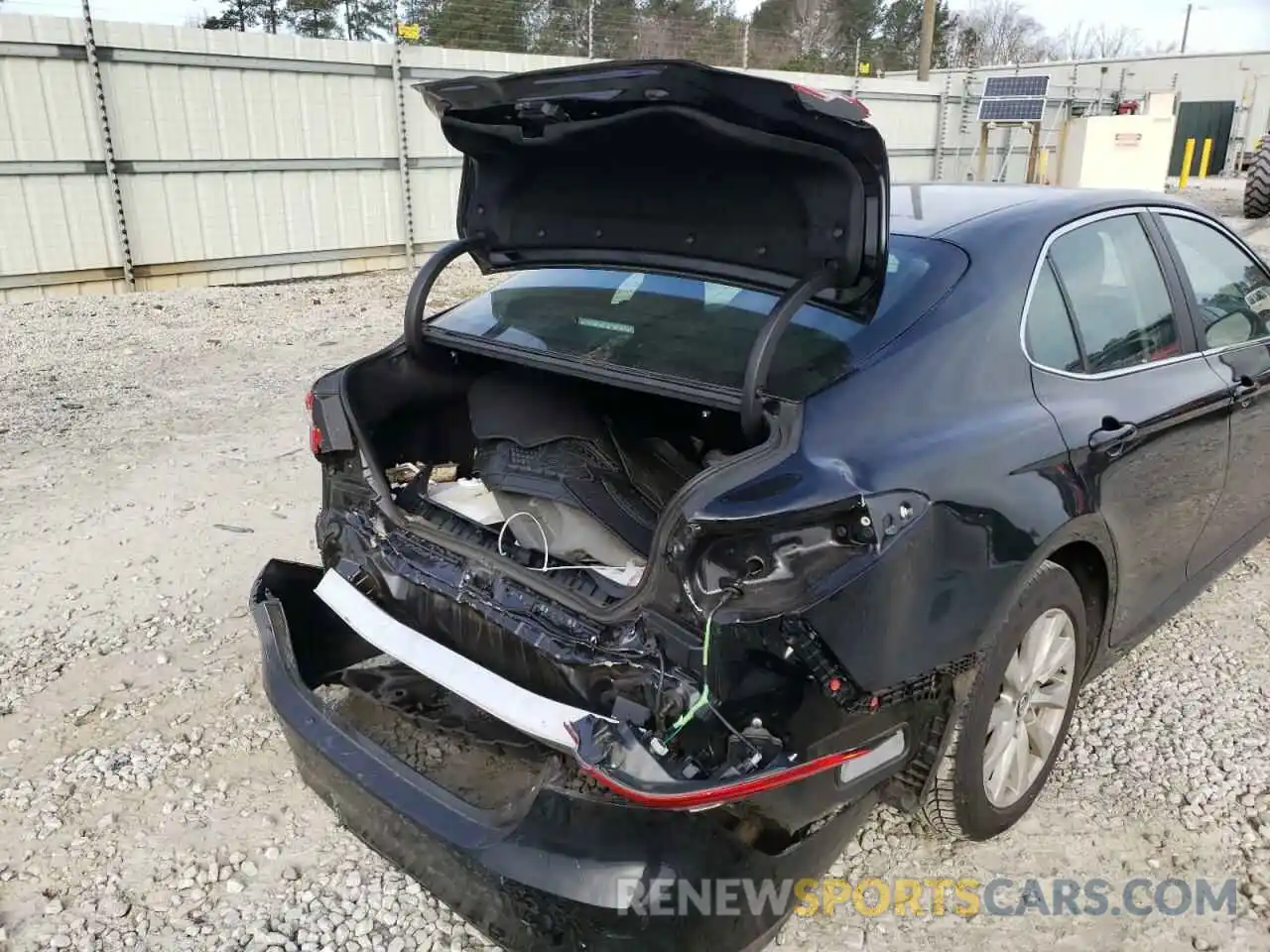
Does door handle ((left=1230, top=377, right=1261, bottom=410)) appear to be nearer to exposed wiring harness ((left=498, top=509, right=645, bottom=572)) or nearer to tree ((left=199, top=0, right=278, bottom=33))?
exposed wiring harness ((left=498, top=509, right=645, bottom=572))

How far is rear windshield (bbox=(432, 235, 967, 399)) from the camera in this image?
226 cm

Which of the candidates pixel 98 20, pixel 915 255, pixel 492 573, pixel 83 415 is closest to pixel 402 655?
pixel 492 573

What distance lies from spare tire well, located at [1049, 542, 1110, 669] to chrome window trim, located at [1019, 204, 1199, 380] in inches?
17.8

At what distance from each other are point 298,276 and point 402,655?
9.92 metres

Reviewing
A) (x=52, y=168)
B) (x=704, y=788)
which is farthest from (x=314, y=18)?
(x=704, y=788)

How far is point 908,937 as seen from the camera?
2.30 metres

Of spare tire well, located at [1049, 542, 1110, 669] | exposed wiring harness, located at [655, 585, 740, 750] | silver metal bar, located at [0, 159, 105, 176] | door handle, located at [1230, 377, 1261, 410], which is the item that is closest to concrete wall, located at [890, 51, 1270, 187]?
silver metal bar, located at [0, 159, 105, 176]

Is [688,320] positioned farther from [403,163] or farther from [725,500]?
[403,163]

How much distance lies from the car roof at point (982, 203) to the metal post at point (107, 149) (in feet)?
30.0

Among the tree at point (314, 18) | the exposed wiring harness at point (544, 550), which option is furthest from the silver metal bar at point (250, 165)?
the exposed wiring harness at point (544, 550)

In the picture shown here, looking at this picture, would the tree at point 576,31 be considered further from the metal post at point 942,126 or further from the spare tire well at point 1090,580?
the spare tire well at point 1090,580

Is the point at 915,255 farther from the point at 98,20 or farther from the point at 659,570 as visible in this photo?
the point at 98,20

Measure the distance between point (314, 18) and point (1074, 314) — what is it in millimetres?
17051

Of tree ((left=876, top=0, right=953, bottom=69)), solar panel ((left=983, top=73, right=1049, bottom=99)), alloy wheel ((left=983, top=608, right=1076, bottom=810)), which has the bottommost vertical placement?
alloy wheel ((left=983, top=608, right=1076, bottom=810))
